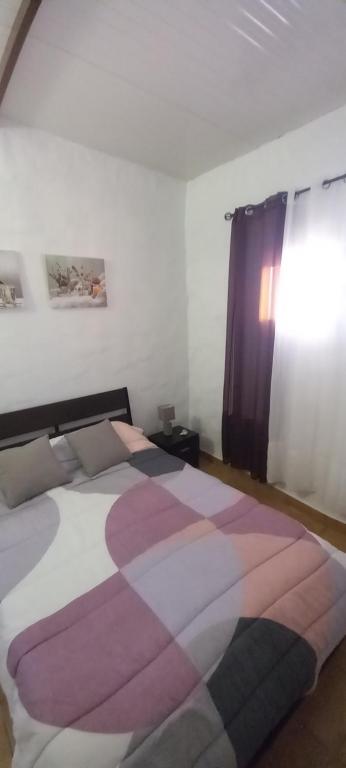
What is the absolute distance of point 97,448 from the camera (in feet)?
6.93

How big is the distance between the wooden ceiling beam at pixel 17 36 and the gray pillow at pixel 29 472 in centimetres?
192

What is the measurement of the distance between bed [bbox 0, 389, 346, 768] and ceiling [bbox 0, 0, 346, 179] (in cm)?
220

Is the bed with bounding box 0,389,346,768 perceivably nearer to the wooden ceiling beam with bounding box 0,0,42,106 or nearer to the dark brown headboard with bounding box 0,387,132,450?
the dark brown headboard with bounding box 0,387,132,450

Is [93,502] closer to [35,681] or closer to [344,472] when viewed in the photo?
[35,681]

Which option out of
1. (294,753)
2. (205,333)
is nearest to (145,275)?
(205,333)

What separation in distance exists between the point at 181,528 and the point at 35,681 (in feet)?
2.49

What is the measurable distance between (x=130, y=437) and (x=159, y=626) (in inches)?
57.8

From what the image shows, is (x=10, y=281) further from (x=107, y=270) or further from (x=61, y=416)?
(x=61, y=416)

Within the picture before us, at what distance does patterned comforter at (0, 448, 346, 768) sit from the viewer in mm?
836

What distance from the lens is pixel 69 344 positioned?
242 centimetres

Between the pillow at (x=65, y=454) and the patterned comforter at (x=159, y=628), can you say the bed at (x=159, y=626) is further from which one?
the pillow at (x=65, y=454)

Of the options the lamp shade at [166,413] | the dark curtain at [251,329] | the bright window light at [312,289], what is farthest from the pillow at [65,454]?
the bright window light at [312,289]

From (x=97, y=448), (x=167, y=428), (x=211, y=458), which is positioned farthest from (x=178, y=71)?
(x=211, y=458)

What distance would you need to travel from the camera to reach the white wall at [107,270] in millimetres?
2080
